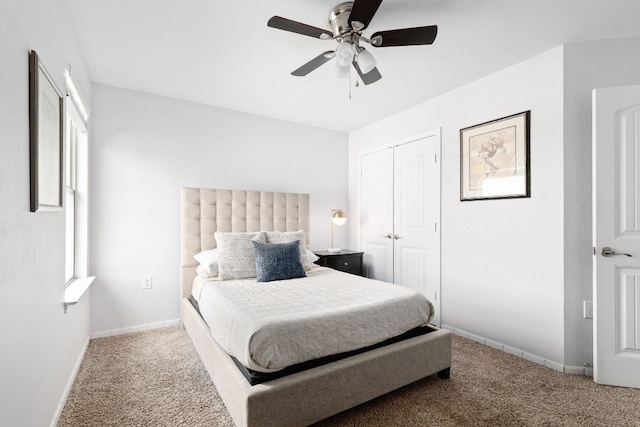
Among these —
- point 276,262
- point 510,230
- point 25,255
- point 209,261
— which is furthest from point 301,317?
point 510,230

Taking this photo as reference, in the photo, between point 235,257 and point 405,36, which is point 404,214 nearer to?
point 235,257

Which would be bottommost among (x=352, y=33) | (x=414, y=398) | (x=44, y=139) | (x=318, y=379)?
(x=414, y=398)

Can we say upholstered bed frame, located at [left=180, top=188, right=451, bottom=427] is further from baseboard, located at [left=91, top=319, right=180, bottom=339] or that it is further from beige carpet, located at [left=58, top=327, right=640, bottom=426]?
baseboard, located at [left=91, top=319, right=180, bottom=339]

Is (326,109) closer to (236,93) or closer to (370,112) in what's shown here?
(370,112)

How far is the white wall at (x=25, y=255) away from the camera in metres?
1.08

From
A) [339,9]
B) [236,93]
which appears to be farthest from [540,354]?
[236,93]

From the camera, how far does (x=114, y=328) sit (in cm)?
302

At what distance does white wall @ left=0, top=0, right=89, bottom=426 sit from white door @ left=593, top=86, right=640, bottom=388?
3.35m

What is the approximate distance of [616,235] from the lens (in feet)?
7.09

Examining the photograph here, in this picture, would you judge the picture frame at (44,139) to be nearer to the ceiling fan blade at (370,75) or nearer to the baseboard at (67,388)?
the baseboard at (67,388)

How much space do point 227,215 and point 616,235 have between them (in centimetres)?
349

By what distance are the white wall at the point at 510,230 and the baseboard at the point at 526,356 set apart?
0.04m

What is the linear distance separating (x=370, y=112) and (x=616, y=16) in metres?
2.28

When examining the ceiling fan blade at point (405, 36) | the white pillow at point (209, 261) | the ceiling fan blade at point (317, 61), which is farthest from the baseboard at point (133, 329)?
the ceiling fan blade at point (405, 36)
